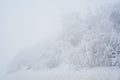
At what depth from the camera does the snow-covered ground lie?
76.0 inches

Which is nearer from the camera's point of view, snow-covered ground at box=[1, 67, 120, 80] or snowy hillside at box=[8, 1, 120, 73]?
snow-covered ground at box=[1, 67, 120, 80]

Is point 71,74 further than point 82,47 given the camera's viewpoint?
No

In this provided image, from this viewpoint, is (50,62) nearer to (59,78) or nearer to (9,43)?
(59,78)

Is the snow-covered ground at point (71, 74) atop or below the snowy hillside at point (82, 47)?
below

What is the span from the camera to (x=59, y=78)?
6.43ft

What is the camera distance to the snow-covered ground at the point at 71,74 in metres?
1.93

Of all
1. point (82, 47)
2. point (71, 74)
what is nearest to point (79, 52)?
point (82, 47)

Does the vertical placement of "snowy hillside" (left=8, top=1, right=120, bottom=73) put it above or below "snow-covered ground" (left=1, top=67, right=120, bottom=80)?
above

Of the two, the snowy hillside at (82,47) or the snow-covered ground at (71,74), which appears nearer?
the snow-covered ground at (71,74)

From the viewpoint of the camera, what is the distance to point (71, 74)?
1979 millimetres

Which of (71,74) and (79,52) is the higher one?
(79,52)

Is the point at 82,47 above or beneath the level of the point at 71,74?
above

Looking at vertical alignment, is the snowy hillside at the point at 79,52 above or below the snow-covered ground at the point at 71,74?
above

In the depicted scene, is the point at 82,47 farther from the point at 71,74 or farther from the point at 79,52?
the point at 71,74
